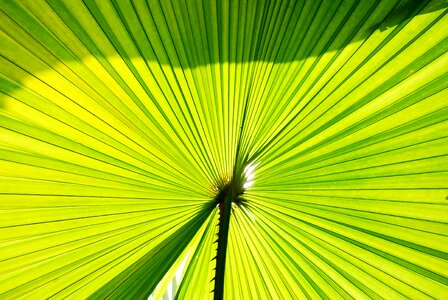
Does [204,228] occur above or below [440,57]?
below

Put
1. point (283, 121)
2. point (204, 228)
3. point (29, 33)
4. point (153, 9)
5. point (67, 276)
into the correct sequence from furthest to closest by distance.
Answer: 1. point (204, 228)
2. point (283, 121)
3. point (67, 276)
4. point (153, 9)
5. point (29, 33)

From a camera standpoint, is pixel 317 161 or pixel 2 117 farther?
pixel 317 161

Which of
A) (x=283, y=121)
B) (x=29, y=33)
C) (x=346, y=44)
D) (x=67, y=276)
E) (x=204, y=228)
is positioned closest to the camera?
(x=29, y=33)

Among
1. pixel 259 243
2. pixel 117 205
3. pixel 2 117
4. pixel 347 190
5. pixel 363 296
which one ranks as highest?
pixel 2 117

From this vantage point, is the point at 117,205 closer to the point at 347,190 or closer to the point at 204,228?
the point at 204,228

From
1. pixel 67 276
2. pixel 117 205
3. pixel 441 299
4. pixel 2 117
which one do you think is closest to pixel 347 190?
pixel 441 299

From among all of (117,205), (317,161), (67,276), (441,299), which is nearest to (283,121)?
(317,161)

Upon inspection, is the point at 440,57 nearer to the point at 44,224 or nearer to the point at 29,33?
the point at 29,33
